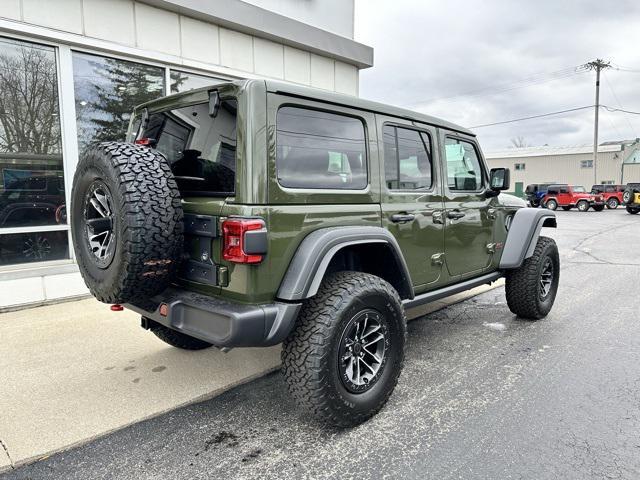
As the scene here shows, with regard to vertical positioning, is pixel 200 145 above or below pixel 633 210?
above

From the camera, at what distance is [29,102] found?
512 centimetres

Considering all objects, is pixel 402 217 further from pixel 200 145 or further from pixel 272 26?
pixel 272 26

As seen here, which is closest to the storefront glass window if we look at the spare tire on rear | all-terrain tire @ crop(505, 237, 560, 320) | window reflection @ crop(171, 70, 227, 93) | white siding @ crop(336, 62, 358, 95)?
window reflection @ crop(171, 70, 227, 93)

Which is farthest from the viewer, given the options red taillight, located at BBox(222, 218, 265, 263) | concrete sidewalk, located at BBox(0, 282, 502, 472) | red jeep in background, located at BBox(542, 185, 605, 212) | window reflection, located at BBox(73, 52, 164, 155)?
red jeep in background, located at BBox(542, 185, 605, 212)

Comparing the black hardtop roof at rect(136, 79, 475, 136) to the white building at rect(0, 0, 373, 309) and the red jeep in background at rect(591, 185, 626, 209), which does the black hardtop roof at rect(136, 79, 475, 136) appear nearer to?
the white building at rect(0, 0, 373, 309)

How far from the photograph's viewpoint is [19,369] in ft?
11.4

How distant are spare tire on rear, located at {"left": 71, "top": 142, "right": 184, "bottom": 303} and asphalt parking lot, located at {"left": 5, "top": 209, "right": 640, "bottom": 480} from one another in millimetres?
898

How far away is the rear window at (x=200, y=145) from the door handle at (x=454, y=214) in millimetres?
1935

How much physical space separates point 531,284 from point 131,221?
12.8 feet

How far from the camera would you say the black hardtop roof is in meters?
2.45

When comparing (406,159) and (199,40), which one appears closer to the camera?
(406,159)

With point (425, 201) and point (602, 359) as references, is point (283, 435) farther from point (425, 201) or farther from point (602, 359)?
point (602, 359)

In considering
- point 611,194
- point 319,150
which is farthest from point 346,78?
point 611,194

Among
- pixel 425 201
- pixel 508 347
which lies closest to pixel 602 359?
pixel 508 347
